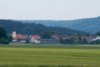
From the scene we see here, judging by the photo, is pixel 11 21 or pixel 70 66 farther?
pixel 11 21

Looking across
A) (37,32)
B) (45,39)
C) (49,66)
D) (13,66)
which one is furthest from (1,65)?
(37,32)

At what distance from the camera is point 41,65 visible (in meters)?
32.0

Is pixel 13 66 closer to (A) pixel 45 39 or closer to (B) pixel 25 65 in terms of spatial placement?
(B) pixel 25 65

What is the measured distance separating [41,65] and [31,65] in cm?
66

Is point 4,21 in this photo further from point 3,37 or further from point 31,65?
point 31,65

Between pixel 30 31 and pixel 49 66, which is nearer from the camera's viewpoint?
pixel 49 66

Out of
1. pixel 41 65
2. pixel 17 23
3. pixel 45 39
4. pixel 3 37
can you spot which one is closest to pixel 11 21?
pixel 17 23

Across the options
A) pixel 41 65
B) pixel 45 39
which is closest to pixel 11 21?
pixel 45 39

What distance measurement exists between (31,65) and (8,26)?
13788cm

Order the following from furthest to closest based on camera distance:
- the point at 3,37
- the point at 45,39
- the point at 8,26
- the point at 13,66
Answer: the point at 8,26 < the point at 45,39 < the point at 3,37 < the point at 13,66

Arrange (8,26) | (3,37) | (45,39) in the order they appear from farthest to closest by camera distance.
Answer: (8,26) → (45,39) → (3,37)

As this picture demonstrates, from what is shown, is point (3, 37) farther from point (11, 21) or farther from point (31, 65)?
point (11, 21)

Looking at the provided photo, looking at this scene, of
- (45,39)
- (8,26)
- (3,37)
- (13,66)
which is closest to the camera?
(13,66)

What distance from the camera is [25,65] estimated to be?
105 feet
